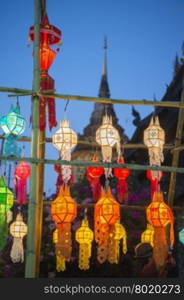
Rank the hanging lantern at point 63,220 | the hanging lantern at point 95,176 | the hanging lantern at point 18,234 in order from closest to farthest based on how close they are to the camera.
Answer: the hanging lantern at point 63,220
the hanging lantern at point 18,234
the hanging lantern at point 95,176

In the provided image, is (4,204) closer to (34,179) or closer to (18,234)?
(34,179)

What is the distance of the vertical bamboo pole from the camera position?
604cm

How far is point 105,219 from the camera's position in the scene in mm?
6582

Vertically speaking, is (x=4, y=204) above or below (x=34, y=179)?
below

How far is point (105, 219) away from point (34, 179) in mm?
1051

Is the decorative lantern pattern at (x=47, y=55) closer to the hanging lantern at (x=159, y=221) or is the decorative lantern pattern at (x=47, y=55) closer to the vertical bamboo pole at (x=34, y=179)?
the vertical bamboo pole at (x=34, y=179)

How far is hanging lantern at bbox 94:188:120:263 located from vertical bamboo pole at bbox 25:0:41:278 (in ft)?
2.60

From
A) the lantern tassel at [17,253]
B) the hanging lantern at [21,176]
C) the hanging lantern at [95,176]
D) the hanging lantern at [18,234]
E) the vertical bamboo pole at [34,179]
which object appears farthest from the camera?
the hanging lantern at [95,176]

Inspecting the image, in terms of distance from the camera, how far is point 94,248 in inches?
438

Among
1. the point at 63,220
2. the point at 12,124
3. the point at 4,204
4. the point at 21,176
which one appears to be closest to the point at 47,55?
the point at 12,124

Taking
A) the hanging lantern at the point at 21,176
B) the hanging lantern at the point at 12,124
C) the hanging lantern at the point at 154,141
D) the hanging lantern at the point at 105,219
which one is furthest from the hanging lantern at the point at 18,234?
the hanging lantern at the point at 154,141

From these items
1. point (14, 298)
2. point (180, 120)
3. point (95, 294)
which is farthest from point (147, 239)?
point (14, 298)

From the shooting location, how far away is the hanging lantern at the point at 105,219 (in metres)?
6.57

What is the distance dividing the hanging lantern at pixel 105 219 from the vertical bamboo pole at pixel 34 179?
792 mm
